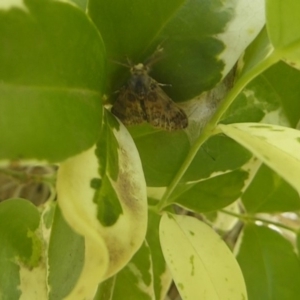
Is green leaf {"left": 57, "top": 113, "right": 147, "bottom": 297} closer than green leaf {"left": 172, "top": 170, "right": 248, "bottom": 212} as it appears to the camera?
Yes

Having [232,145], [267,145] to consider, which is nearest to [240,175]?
[232,145]

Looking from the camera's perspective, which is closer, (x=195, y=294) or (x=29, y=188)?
(x=195, y=294)

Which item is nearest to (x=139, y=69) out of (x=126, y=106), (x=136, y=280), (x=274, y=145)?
(x=126, y=106)

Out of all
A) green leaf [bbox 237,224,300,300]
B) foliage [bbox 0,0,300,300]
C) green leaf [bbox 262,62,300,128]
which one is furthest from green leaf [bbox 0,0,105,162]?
green leaf [bbox 237,224,300,300]

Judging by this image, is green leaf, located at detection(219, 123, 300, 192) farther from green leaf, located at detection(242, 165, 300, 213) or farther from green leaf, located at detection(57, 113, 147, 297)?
green leaf, located at detection(242, 165, 300, 213)

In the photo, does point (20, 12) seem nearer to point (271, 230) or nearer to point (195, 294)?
point (195, 294)

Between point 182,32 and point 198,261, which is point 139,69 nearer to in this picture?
point 182,32
